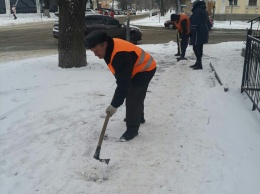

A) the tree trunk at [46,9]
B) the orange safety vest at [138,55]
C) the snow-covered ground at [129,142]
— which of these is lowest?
the snow-covered ground at [129,142]

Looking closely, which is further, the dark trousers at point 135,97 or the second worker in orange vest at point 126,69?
the dark trousers at point 135,97

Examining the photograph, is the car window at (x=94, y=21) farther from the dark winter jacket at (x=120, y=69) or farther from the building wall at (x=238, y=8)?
the building wall at (x=238, y=8)

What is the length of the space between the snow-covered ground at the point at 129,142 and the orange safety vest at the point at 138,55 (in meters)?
0.94

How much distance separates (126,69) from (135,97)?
21.7 inches

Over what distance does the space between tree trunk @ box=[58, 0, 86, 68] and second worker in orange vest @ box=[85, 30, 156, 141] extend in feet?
14.4

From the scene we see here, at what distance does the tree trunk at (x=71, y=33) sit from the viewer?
26.0 ft

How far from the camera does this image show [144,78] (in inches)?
158

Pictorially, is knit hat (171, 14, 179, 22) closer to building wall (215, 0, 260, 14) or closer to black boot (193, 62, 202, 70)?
black boot (193, 62, 202, 70)

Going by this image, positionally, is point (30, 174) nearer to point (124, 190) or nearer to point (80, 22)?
point (124, 190)

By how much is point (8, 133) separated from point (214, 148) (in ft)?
8.83

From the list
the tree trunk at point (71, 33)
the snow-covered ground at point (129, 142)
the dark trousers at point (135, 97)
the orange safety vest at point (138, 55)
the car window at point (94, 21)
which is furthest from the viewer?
the car window at point (94, 21)

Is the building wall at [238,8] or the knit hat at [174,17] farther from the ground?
the building wall at [238,8]

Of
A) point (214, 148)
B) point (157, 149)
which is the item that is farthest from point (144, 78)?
point (214, 148)

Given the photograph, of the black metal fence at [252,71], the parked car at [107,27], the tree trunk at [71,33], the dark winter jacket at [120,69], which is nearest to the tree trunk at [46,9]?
the parked car at [107,27]
